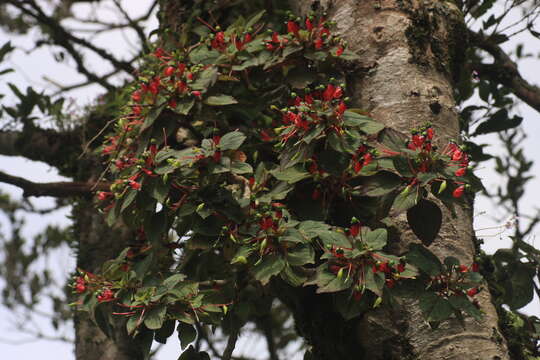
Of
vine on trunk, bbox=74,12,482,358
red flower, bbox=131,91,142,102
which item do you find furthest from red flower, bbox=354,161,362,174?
red flower, bbox=131,91,142,102

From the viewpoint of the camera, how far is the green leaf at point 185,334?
186cm

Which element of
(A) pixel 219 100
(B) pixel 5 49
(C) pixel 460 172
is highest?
(B) pixel 5 49

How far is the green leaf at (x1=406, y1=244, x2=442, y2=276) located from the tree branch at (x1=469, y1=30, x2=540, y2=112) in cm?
147

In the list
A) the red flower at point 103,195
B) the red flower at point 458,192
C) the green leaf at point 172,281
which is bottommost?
the green leaf at point 172,281

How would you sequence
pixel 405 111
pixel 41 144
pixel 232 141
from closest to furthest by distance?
pixel 232 141, pixel 405 111, pixel 41 144

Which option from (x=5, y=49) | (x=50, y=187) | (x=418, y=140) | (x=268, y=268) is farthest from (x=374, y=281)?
(x=5, y=49)

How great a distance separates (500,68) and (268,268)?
180 cm

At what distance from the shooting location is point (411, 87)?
2.15 metres

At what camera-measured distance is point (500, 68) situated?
9.82 feet

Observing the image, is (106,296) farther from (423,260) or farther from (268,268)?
(423,260)

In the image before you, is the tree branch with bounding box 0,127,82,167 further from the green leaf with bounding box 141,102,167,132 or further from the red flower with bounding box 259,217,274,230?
the red flower with bounding box 259,217,274,230

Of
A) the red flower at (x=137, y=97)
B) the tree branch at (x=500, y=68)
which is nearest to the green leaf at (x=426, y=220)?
the red flower at (x=137, y=97)

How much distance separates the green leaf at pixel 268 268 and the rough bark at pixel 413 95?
0.37m

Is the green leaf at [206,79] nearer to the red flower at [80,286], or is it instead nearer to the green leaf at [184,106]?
the green leaf at [184,106]
